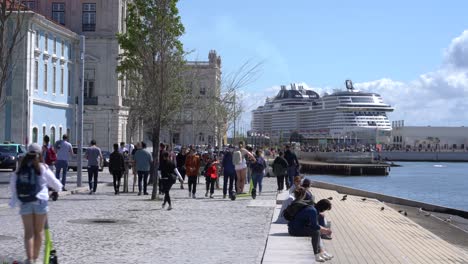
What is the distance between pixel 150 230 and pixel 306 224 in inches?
138

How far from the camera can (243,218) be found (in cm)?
1806

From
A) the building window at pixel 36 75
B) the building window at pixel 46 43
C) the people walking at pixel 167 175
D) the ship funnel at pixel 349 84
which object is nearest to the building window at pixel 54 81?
the building window at pixel 46 43

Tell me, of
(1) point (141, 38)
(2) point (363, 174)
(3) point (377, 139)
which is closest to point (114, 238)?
(1) point (141, 38)

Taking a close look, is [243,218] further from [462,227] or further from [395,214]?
[462,227]

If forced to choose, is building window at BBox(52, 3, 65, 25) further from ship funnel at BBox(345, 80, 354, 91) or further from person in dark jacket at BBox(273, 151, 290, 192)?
ship funnel at BBox(345, 80, 354, 91)

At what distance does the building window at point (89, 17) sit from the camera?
63938mm

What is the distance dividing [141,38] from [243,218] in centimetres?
919

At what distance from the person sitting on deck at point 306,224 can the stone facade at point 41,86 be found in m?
31.7

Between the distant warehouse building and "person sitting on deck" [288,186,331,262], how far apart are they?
17095 centimetres

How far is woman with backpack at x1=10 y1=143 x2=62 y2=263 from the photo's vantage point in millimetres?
9812

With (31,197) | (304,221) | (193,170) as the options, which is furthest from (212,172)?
(31,197)

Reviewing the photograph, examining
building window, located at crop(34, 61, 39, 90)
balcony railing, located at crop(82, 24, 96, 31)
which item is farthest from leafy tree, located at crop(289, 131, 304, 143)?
building window, located at crop(34, 61, 39, 90)

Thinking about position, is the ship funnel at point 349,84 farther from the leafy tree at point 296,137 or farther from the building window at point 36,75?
the building window at point 36,75

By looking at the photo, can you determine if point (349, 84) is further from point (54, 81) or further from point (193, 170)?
point (193, 170)
